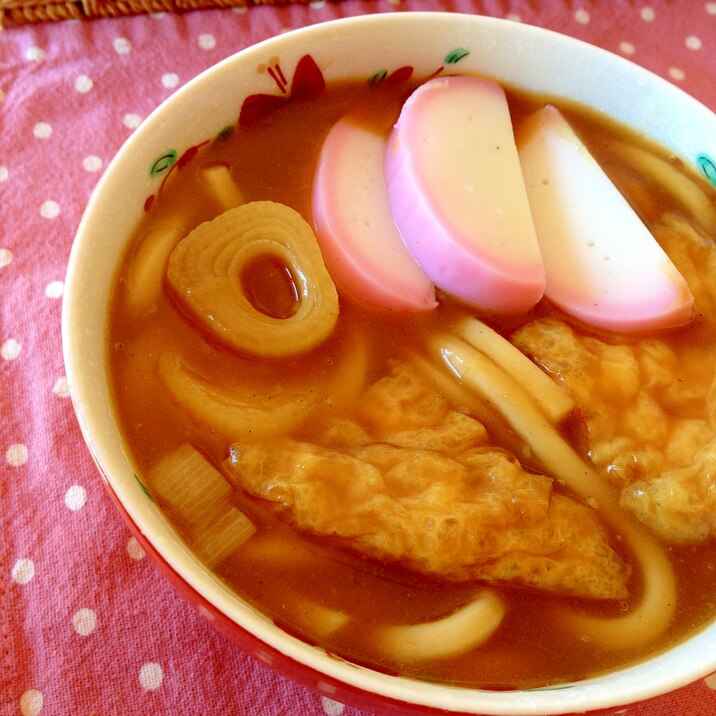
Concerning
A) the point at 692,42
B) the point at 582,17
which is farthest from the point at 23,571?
the point at 692,42

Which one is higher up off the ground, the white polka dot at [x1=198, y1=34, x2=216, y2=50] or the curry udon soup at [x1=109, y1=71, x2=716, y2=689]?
the white polka dot at [x1=198, y1=34, x2=216, y2=50]

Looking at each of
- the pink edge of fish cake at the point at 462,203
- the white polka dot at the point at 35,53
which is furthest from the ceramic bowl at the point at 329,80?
the white polka dot at the point at 35,53

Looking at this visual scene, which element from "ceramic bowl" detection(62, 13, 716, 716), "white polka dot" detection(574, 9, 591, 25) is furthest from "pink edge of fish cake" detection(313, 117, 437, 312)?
"white polka dot" detection(574, 9, 591, 25)

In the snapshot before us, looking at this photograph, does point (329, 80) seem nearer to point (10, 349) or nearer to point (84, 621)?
point (10, 349)

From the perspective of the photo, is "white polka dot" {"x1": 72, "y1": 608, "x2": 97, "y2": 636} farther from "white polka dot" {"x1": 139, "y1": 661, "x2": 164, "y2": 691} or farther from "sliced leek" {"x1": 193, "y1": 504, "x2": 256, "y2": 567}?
"sliced leek" {"x1": 193, "y1": 504, "x2": 256, "y2": 567}

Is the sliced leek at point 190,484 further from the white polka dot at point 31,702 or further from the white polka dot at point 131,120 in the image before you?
the white polka dot at point 131,120

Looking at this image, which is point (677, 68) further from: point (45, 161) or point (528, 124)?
point (45, 161)
